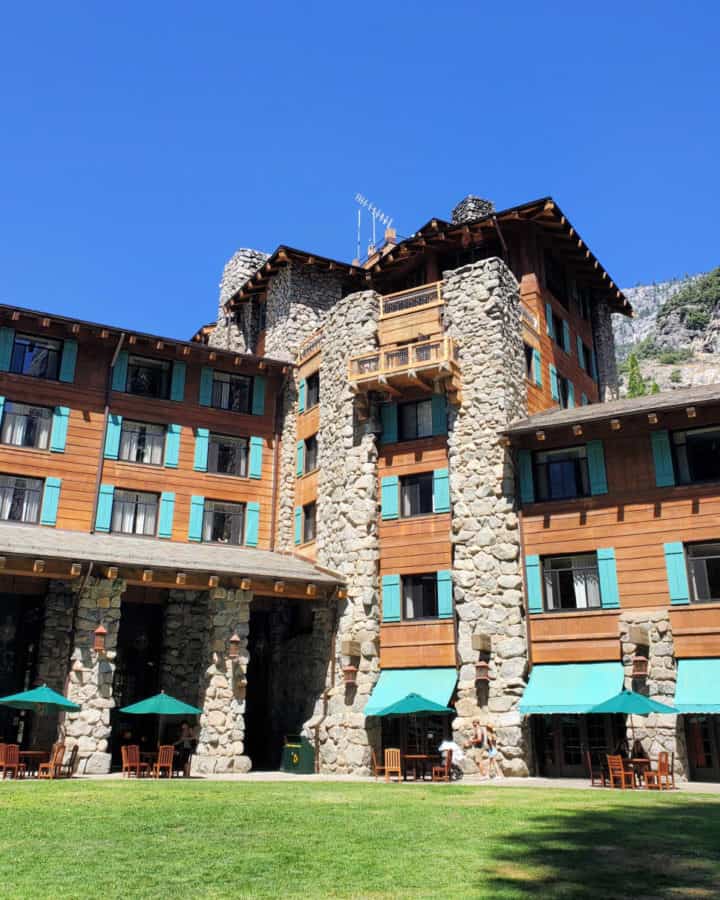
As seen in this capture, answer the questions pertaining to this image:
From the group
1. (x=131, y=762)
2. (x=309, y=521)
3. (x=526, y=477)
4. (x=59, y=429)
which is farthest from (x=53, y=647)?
(x=526, y=477)

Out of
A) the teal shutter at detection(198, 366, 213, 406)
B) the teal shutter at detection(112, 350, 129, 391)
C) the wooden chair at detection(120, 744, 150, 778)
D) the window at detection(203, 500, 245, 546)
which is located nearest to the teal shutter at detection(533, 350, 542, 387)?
the window at detection(203, 500, 245, 546)

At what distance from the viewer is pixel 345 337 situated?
30422 millimetres

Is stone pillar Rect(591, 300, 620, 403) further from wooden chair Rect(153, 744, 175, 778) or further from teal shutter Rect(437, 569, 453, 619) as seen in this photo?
wooden chair Rect(153, 744, 175, 778)

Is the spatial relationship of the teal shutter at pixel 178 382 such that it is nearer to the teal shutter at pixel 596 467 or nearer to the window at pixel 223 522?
the window at pixel 223 522

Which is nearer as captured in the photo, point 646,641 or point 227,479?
point 646,641

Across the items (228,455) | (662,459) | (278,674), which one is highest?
(228,455)

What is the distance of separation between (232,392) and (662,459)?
57.6 ft

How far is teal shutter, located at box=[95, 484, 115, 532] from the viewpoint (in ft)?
95.2

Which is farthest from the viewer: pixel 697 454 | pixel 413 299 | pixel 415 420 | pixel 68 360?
pixel 413 299

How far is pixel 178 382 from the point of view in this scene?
104 ft

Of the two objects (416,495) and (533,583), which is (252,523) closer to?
(416,495)

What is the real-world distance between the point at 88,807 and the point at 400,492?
16911 millimetres

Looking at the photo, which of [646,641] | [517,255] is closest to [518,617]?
[646,641]

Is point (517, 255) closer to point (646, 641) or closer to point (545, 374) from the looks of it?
point (545, 374)
